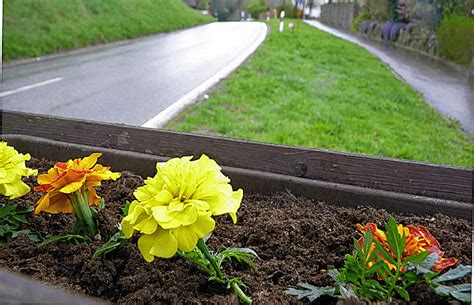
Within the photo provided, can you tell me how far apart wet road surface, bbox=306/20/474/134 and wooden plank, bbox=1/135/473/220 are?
0.16m

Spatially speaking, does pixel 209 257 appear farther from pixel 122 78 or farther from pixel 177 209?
pixel 122 78

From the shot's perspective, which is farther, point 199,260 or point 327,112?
point 327,112

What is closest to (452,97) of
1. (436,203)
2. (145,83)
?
(436,203)

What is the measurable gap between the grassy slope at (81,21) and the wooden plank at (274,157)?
1.24 feet

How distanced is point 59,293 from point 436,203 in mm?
596

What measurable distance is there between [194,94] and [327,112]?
801 millimetres

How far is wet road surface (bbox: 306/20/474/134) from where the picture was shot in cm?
67

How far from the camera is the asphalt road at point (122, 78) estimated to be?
8.17 ft

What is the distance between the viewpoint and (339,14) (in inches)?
33.1

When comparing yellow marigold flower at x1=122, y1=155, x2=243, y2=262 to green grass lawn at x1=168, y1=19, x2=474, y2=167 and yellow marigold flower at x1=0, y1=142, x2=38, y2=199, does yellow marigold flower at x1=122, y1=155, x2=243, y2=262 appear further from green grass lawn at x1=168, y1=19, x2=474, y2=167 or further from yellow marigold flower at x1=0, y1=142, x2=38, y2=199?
green grass lawn at x1=168, y1=19, x2=474, y2=167

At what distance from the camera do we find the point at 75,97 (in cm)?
300

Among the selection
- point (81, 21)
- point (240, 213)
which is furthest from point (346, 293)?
point (81, 21)

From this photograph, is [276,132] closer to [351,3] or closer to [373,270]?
[351,3]

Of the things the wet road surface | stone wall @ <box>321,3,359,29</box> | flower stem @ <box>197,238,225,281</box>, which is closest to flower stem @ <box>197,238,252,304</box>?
flower stem @ <box>197,238,225,281</box>
